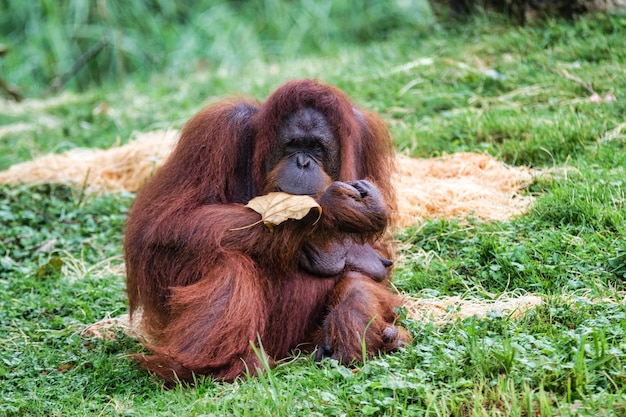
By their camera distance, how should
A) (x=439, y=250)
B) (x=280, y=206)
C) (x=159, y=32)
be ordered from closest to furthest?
(x=280, y=206) < (x=439, y=250) < (x=159, y=32)

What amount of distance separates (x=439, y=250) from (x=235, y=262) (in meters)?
1.40

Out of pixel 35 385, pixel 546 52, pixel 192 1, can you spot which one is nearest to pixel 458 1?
pixel 546 52

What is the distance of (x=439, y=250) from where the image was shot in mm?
4426

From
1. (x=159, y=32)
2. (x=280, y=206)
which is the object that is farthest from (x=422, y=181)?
(x=159, y=32)

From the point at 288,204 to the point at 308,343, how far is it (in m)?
0.64

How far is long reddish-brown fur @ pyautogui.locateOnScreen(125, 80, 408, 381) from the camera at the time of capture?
10.9ft

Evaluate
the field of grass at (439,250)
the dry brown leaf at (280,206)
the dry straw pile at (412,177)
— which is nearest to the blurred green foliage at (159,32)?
the field of grass at (439,250)

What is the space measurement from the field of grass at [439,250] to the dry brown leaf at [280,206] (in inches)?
22.5

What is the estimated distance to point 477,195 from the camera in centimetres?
493

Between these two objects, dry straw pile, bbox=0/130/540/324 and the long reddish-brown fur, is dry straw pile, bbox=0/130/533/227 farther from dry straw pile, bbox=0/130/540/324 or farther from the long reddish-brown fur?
the long reddish-brown fur

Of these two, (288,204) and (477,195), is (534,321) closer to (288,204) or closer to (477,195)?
(288,204)

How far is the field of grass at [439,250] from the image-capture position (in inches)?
111

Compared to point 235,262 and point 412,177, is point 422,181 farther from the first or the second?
point 235,262

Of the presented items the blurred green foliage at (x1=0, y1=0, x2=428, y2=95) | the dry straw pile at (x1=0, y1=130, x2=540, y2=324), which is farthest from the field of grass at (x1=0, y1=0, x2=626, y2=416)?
the blurred green foliage at (x1=0, y1=0, x2=428, y2=95)
